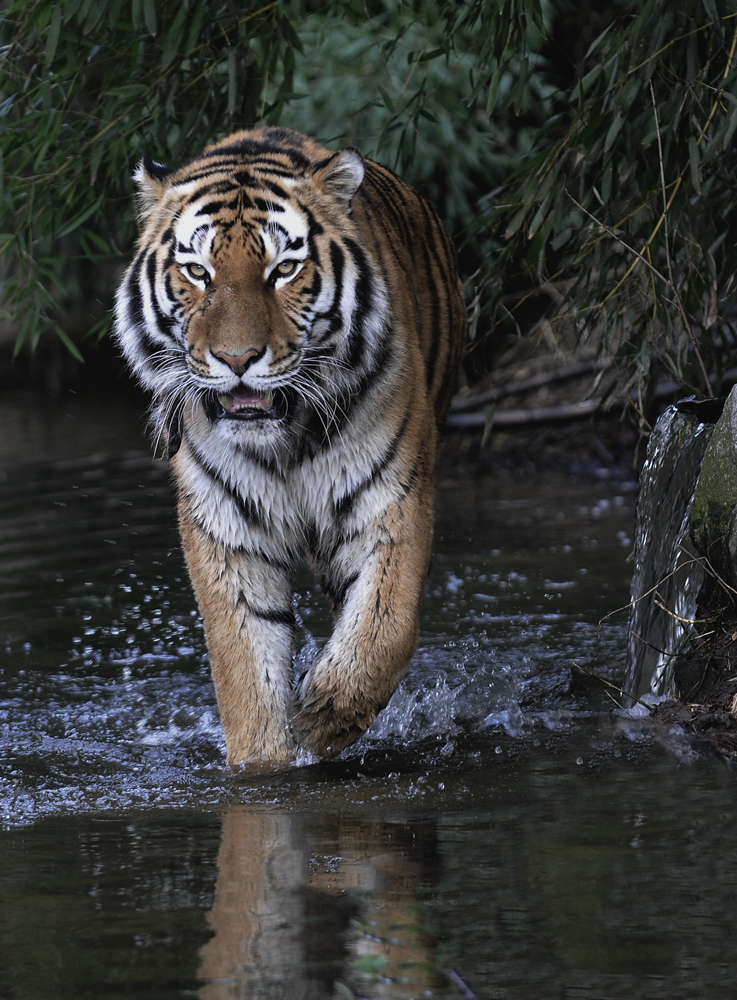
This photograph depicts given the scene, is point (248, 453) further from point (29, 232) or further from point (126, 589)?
point (126, 589)

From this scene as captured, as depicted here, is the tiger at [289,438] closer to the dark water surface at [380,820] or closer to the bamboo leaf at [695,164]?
the dark water surface at [380,820]

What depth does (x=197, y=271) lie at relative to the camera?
8.96ft

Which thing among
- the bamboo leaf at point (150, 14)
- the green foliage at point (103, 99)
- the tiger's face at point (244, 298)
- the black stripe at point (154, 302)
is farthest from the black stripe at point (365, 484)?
the bamboo leaf at point (150, 14)

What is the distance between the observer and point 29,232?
12.2ft

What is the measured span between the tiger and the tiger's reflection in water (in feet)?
1.57

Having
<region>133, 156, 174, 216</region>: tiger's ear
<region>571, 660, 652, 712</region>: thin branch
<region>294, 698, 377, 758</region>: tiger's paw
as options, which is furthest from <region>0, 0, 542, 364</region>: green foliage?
<region>571, 660, 652, 712</region>: thin branch

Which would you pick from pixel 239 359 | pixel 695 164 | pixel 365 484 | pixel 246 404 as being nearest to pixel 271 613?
pixel 365 484

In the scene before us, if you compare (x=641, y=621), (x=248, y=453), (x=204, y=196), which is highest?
(x=204, y=196)

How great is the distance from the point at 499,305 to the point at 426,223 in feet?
1.53

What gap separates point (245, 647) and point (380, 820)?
2.11ft

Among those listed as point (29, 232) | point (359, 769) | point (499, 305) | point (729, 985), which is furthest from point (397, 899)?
point (29, 232)

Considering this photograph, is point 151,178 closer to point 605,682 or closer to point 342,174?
point 342,174

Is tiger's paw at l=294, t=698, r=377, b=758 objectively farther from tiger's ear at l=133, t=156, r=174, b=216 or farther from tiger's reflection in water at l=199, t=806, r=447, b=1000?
tiger's ear at l=133, t=156, r=174, b=216

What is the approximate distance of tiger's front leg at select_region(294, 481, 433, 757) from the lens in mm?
2805
